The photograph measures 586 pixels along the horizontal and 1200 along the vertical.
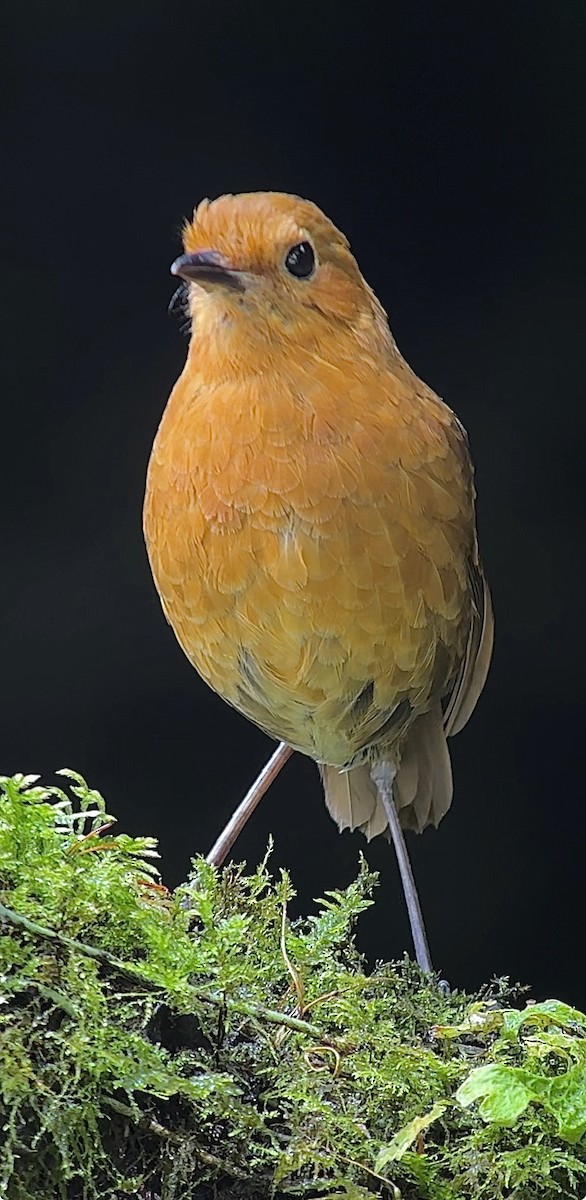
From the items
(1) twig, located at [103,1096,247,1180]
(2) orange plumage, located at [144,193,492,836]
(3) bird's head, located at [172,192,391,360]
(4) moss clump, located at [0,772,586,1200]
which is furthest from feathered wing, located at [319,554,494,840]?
(1) twig, located at [103,1096,247,1180]

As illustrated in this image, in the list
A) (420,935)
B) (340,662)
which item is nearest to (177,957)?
(340,662)

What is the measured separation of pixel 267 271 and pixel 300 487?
20cm

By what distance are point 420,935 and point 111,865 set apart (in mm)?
595

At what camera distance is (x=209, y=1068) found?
0.76m

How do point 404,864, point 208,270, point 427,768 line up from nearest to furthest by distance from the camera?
point 208,270
point 404,864
point 427,768

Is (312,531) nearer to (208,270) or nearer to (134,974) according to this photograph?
(208,270)

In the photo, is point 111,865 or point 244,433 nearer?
point 111,865

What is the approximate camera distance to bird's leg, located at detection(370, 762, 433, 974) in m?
1.32

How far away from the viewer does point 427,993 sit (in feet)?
3.36

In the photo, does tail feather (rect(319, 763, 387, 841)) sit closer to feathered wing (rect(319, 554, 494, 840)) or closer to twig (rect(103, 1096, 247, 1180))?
feathered wing (rect(319, 554, 494, 840))

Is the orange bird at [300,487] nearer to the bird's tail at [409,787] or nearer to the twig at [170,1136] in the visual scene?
the bird's tail at [409,787]

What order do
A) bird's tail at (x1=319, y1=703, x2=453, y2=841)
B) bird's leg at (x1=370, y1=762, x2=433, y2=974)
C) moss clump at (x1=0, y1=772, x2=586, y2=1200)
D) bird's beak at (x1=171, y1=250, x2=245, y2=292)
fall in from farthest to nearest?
bird's tail at (x1=319, y1=703, x2=453, y2=841), bird's leg at (x1=370, y1=762, x2=433, y2=974), bird's beak at (x1=171, y1=250, x2=245, y2=292), moss clump at (x1=0, y1=772, x2=586, y2=1200)

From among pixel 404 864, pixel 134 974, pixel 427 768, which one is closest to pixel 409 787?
pixel 427 768

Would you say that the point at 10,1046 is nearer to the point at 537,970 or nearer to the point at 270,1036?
the point at 270,1036
